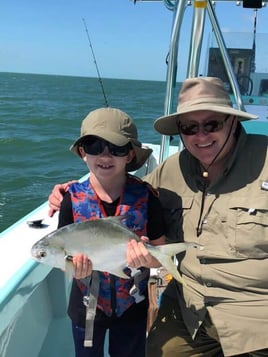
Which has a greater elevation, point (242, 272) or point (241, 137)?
point (241, 137)

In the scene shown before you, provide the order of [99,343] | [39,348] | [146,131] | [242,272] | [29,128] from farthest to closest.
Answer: [29,128] < [146,131] < [39,348] < [99,343] < [242,272]

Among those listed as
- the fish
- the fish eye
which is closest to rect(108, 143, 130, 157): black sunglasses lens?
the fish

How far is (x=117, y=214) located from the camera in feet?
6.31

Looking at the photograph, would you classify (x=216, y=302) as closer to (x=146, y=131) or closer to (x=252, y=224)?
(x=252, y=224)

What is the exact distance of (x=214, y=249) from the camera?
1.99m

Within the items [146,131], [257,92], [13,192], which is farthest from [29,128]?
[257,92]

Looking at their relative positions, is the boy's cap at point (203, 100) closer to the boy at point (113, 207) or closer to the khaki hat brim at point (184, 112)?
the khaki hat brim at point (184, 112)

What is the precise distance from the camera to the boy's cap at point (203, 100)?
77.6 inches

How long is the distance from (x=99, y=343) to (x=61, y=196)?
0.73 metres

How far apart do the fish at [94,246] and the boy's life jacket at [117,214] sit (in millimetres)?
235

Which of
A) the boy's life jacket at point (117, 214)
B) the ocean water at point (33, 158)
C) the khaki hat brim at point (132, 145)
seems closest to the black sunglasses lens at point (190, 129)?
the khaki hat brim at point (132, 145)

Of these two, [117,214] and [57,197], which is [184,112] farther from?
[57,197]

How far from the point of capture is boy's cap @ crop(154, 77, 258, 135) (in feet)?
6.47

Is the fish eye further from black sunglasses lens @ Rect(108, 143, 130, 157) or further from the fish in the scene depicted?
black sunglasses lens @ Rect(108, 143, 130, 157)
